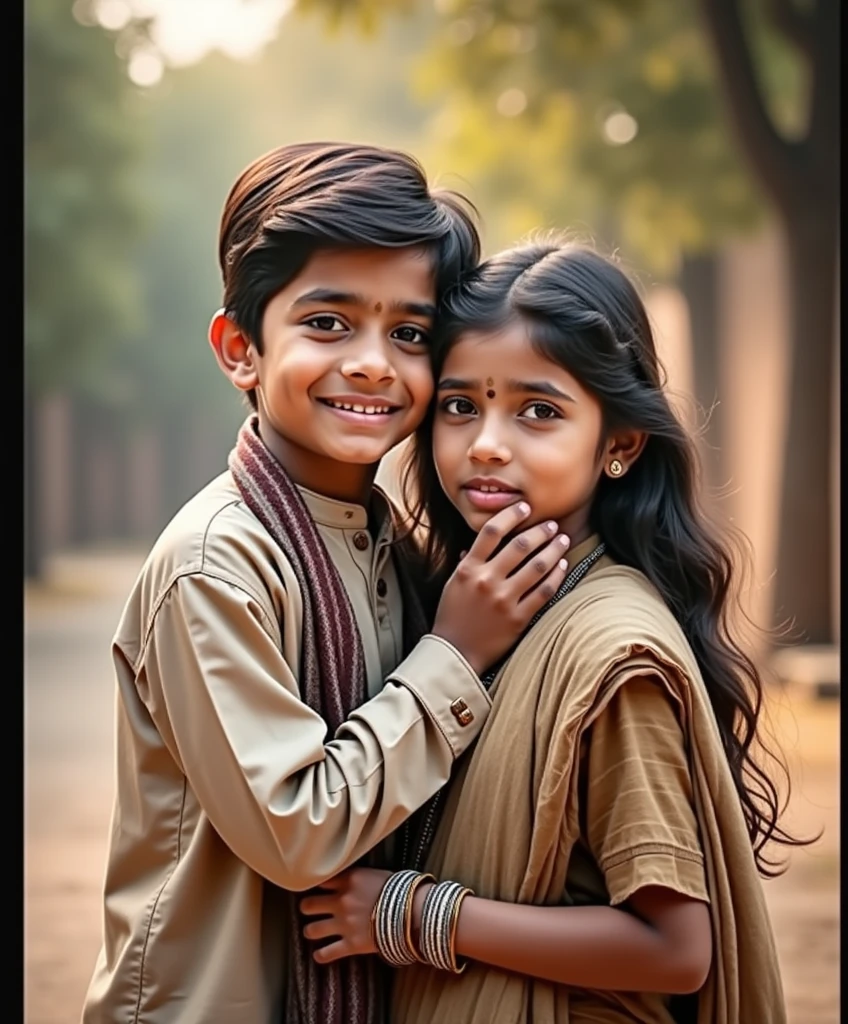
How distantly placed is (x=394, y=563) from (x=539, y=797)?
54 cm

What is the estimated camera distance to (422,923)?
2.01 m

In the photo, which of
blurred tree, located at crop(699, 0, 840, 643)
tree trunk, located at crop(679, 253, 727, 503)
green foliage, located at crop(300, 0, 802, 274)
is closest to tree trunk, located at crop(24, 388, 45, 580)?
green foliage, located at crop(300, 0, 802, 274)

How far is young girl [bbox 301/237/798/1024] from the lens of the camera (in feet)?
6.46

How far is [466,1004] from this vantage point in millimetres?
2025

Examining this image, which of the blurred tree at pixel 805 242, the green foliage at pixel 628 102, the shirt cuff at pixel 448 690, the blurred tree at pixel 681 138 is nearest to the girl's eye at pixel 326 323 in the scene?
the shirt cuff at pixel 448 690

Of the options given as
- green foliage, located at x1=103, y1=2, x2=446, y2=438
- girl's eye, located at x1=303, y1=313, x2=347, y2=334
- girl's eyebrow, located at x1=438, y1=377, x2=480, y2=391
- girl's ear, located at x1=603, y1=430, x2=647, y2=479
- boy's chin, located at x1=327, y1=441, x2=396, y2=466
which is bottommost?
boy's chin, located at x1=327, y1=441, x2=396, y2=466

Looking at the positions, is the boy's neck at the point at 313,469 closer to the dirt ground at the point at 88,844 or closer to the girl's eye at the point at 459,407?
the girl's eye at the point at 459,407

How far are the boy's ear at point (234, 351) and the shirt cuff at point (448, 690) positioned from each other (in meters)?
0.51

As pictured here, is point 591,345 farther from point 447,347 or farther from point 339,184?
point 339,184

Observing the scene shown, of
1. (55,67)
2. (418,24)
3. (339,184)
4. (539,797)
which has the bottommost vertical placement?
(539,797)

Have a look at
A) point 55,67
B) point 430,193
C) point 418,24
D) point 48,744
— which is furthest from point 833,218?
point 418,24

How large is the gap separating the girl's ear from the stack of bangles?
67cm

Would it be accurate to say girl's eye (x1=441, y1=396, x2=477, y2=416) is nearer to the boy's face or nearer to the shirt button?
the boy's face

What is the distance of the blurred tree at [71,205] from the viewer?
52.2 ft
